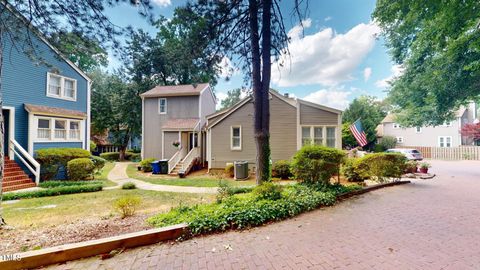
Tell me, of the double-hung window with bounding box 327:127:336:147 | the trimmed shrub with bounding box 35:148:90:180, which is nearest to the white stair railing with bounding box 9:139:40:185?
the trimmed shrub with bounding box 35:148:90:180

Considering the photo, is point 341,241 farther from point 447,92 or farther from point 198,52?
point 447,92

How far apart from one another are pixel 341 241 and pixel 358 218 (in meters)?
1.55

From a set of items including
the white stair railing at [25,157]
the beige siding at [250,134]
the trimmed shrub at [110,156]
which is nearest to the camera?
the white stair railing at [25,157]

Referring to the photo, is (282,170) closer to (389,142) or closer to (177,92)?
(177,92)

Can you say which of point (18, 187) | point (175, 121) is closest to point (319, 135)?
point (175, 121)

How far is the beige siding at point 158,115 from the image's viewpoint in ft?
60.8

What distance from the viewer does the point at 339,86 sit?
20969 millimetres

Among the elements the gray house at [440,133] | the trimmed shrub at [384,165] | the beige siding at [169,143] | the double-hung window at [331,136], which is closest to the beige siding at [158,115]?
the beige siding at [169,143]

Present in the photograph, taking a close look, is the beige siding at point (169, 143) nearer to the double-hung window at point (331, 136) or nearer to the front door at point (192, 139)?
the front door at point (192, 139)

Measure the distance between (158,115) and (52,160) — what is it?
29.3 feet

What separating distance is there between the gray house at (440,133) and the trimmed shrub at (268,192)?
2617cm

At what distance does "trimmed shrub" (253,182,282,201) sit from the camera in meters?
5.48

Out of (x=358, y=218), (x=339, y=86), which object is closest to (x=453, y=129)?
(x=339, y=86)

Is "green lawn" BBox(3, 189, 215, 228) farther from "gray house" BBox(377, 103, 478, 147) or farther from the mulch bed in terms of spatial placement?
"gray house" BBox(377, 103, 478, 147)
